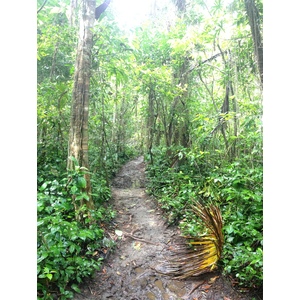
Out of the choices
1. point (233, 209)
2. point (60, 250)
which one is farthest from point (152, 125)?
point (60, 250)

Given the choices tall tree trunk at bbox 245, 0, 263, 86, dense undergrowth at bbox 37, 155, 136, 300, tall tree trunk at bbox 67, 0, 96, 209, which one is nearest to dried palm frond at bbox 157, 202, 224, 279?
dense undergrowth at bbox 37, 155, 136, 300

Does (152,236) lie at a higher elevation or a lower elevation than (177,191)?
lower

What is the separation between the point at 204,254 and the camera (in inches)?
105

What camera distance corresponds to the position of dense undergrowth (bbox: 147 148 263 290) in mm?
2275

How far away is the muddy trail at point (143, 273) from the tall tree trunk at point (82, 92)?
1.05m

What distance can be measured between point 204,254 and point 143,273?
2.79 ft

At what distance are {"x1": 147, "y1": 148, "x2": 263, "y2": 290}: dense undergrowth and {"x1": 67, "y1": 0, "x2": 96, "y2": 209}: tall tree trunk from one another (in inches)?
79.3

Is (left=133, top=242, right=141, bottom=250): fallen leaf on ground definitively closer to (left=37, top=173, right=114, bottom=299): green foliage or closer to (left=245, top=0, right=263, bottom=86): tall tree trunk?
(left=37, top=173, right=114, bottom=299): green foliage

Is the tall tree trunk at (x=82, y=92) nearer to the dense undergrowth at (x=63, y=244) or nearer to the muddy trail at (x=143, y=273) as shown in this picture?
the dense undergrowth at (x=63, y=244)
